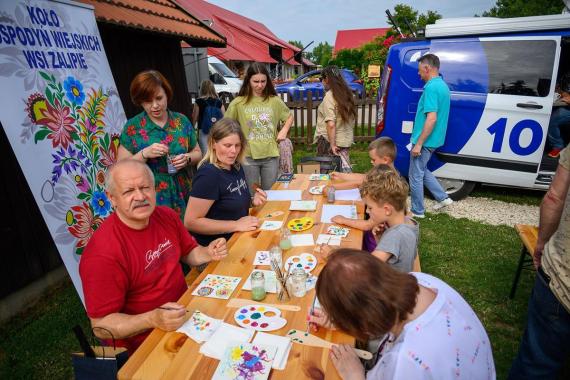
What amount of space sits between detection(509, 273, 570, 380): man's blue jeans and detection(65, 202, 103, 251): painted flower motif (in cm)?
291

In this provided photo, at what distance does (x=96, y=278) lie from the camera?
158cm

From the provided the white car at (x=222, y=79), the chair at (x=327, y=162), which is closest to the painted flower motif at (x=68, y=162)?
the chair at (x=327, y=162)

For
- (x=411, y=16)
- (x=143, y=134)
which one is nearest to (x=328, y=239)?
(x=143, y=134)

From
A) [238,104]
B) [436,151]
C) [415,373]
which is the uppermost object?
[238,104]

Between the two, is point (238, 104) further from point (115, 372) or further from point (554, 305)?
point (554, 305)

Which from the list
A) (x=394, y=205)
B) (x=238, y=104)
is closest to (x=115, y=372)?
(x=394, y=205)

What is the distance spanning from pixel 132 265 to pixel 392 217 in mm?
1514

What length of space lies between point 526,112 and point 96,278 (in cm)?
511

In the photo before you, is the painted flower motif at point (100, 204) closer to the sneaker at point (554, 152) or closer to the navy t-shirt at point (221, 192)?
the navy t-shirt at point (221, 192)

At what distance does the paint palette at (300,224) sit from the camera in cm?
255

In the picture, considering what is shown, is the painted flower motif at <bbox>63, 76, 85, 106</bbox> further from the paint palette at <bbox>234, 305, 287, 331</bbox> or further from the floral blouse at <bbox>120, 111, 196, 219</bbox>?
the paint palette at <bbox>234, 305, 287, 331</bbox>

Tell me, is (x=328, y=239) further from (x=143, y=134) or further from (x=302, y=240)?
(x=143, y=134)

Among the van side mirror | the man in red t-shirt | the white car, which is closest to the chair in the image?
the man in red t-shirt

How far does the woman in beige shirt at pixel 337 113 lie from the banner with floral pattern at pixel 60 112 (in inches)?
110
